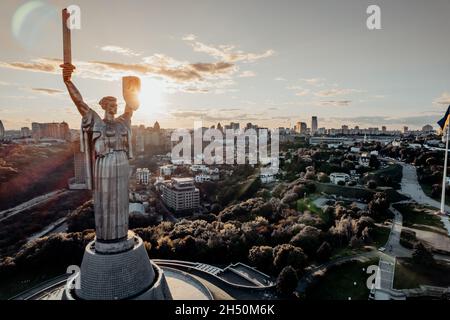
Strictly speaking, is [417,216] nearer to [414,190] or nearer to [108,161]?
[414,190]

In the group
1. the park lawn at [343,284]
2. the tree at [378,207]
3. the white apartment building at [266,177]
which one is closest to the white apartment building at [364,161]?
the white apartment building at [266,177]

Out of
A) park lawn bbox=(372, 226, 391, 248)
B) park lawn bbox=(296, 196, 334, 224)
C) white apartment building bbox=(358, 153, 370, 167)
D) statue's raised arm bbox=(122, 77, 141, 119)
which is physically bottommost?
park lawn bbox=(372, 226, 391, 248)

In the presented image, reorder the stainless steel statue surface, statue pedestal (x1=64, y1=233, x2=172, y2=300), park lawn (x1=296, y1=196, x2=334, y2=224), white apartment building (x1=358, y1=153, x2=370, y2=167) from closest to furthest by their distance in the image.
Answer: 1. statue pedestal (x1=64, y1=233, x2=172, y2=300)
2. the stainless steel statue surface
3. park lawn (x1=296, y1=196, x2=334, y2=224)
4. white apartment building (x1=358, y1=153, x2=370, y2=167)

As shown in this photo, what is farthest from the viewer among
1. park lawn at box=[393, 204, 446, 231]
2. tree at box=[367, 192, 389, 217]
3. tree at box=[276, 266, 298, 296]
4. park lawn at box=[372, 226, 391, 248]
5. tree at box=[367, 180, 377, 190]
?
tree at box=[367, 180, 377, 190]

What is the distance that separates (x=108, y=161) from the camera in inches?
305

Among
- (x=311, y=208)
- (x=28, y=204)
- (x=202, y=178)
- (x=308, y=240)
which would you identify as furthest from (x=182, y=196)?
(x=308, y=240)

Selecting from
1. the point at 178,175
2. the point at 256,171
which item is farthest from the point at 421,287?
the point at 178,175

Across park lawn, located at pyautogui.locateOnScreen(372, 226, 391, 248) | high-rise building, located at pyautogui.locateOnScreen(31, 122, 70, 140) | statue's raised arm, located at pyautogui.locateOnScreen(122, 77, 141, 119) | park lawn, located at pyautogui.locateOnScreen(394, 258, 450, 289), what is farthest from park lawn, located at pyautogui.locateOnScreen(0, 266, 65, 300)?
high-rise building, located at pyautogui.locateOnScreen(31, 122, 70, 140)

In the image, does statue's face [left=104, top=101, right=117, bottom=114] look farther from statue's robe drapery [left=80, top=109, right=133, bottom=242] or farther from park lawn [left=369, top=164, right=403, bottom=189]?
park lawn [left=369, top=164, right=403, bottom=189]

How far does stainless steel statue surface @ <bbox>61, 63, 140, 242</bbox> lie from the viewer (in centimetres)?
768

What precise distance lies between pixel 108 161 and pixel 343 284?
10.9 metres

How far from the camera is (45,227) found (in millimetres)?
26688
